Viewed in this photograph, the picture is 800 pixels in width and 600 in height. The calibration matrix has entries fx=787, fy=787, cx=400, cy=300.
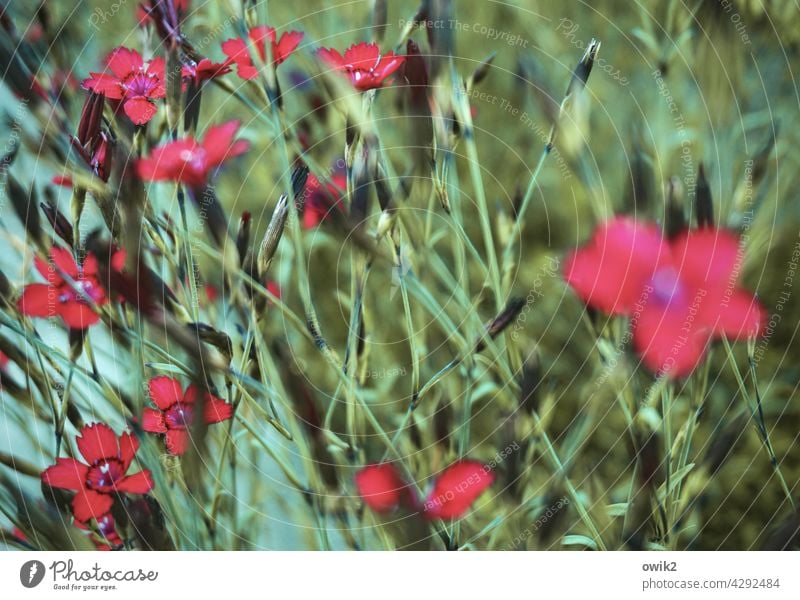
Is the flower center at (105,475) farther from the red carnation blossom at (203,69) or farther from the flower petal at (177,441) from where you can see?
the red carnation blossom at (203,69)

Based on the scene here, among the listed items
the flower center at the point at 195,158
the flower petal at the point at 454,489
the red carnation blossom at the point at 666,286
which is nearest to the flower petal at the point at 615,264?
the red carnation blossom at the point at 666,286

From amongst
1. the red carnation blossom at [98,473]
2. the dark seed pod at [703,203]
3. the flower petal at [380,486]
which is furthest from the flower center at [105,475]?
the dark seed pod at [703,203]

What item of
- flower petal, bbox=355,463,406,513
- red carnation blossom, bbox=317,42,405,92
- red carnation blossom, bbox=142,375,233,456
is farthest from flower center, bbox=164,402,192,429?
red carnation blossom, bbox=317,42,405,92

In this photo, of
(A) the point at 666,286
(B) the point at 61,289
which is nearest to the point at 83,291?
(B) the point at 61,289

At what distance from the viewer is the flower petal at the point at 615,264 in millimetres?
462

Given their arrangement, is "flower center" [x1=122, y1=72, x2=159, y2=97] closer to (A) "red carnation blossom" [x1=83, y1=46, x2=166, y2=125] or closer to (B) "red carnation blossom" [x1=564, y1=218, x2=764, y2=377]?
(A) "red carnation blossom" [x1=83, y1=46, x2=166, y2=125]

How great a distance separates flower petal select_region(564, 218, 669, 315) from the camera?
1.52 ft

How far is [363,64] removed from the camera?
17.8 inches

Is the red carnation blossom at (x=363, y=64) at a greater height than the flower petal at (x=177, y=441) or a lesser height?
greater

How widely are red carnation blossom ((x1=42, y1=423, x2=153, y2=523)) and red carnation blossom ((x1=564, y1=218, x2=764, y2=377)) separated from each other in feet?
0.92

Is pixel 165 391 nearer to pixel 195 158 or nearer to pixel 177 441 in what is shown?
pixel 177 441

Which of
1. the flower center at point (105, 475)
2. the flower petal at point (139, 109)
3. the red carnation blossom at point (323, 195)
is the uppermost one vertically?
the flower petal at point (139, 109)

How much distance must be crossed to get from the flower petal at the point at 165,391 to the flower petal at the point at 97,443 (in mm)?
34

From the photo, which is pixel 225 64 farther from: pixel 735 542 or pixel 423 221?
pixel 735 542
